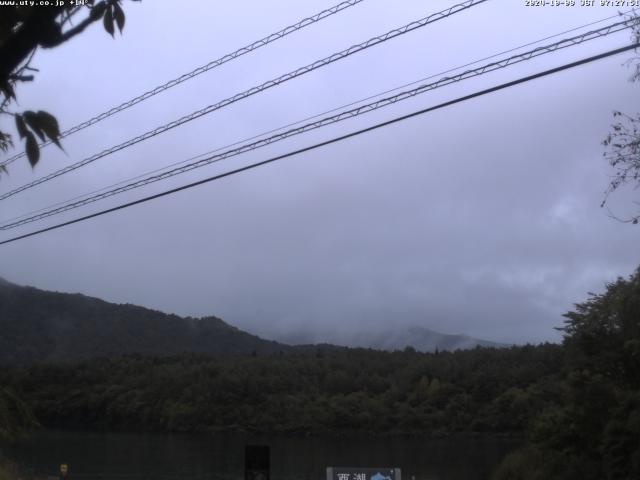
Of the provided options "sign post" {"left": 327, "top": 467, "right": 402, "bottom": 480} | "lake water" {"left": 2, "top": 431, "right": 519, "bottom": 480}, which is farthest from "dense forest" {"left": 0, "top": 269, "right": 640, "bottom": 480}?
"sign post" {"left": 327, "top": 467, "right": 402, "bottom": 480}

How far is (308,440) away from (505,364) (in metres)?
23.6

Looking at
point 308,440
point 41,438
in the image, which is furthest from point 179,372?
point 41,438

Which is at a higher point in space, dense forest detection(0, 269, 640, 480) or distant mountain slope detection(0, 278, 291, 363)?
distant mountain slope detection(0, 278, 291, 363)

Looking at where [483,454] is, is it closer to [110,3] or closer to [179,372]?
[179,372]

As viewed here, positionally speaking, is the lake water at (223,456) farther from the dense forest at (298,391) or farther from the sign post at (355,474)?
the sign post at (355,474)

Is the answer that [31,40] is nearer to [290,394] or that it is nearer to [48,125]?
[48,125]

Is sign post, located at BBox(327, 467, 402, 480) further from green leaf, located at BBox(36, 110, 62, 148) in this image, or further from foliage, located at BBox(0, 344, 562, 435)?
foliage, located at BBox(0, 344, 562, 435)

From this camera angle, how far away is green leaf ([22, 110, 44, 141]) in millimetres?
3314

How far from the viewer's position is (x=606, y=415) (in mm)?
21266

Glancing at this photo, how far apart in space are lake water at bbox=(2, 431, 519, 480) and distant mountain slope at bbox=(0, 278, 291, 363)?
437 inches

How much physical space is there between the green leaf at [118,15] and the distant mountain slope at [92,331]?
169 ft

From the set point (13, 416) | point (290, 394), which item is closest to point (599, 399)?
point (13, 416)

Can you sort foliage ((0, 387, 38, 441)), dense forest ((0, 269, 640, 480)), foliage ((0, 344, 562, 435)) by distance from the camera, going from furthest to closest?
foliage ((0, 344, 562, 435)) → dense forest ((0, 269, 640, 480)) → foliage ((0, 387, 38, 441))

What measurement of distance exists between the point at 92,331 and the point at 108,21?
94075mm
